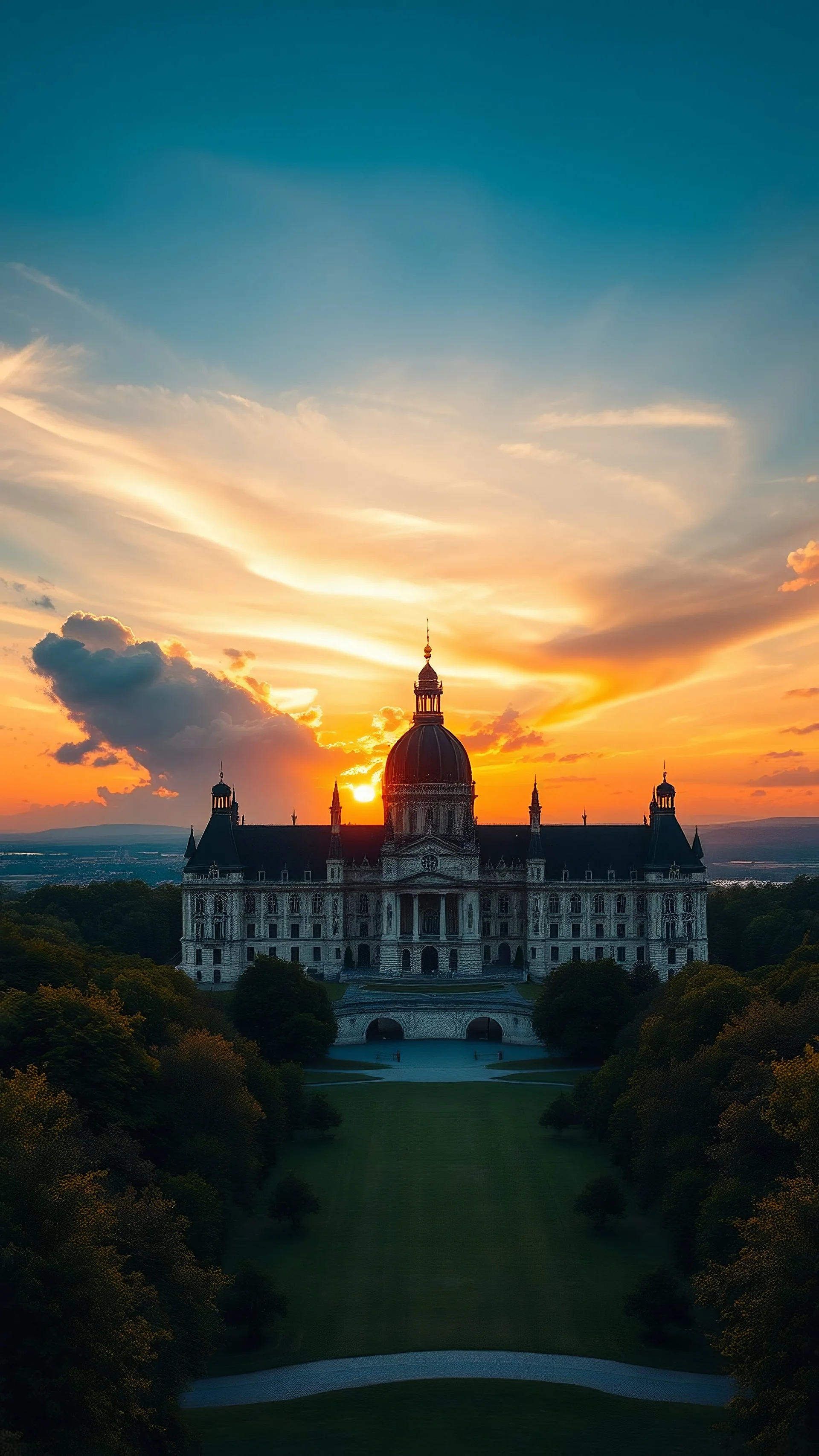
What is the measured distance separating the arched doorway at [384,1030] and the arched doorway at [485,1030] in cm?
594

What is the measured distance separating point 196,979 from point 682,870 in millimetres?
50725

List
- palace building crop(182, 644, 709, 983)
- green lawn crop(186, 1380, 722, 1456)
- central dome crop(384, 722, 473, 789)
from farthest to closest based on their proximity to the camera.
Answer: central dome crop(384, 722, 473, 789) < palace building crop(182, 644, 709, 983) < green lawn crop(186, 1380, 722, 1456)

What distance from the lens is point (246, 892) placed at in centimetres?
13412

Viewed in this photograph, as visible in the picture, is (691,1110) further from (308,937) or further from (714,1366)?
(308,937)

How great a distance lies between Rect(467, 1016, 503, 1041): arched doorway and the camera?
10994cm

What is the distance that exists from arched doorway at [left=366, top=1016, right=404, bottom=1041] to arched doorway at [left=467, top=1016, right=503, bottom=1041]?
594 cm

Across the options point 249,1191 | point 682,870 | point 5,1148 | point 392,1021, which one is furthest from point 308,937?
point 5,1148

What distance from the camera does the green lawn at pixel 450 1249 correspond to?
46312mm

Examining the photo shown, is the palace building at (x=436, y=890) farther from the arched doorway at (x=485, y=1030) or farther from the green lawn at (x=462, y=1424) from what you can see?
the green lawn at (x=462, y=1424)

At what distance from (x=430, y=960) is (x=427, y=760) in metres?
21.1

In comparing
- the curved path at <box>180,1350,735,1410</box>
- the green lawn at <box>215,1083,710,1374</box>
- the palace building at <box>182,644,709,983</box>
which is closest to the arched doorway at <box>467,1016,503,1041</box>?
the palace building at <box>182,644,709,983</box>

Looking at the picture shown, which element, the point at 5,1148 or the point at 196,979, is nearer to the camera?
the point at 5,1148

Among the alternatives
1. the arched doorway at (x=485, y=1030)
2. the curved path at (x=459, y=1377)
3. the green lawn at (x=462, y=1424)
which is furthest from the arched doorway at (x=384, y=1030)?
the green lawn at (x=462, y=1424)

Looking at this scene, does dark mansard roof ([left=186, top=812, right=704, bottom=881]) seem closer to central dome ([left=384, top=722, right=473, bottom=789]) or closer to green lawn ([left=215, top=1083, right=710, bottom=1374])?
central dome ([left=384, top=722, right=473, bottom=789])
